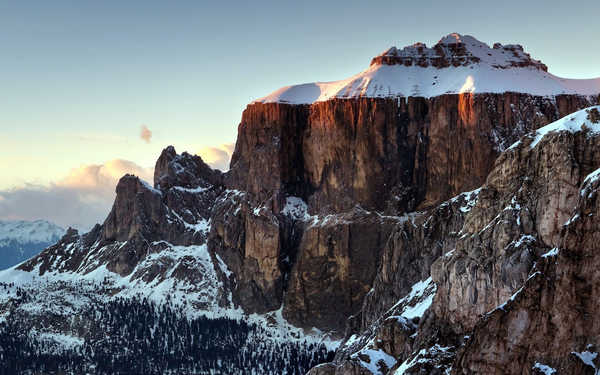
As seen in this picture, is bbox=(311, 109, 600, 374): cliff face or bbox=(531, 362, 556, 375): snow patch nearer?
bbox=(531, 362, 556, 375): snow patch

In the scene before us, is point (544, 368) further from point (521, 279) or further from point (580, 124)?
point (580, 124)

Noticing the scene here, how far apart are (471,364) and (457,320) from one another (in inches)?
738

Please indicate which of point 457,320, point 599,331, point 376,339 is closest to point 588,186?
point 599,331

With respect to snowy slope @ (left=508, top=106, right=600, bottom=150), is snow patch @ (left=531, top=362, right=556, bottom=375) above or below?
below

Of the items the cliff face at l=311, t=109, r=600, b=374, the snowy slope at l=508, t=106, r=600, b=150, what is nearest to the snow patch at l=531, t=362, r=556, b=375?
the cliff face at l=311, t=109, r=600, b=374

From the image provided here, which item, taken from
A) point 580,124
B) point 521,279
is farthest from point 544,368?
point 580,124

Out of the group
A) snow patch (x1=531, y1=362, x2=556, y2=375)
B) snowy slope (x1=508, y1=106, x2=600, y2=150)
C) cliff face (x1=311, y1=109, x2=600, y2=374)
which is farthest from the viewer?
snowy slope (x1=508, y1=106, x2=600, y2=150)

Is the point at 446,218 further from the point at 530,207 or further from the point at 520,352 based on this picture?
the point at 520,352

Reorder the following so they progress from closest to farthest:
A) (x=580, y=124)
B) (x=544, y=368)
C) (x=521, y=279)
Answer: (x=544, y=368) < (x=521, y=279) < (x=580, y=124)

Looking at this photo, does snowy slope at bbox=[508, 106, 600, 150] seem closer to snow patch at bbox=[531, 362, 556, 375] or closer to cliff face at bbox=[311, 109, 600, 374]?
cliff face at bbox=[311, 109, 600, 374]

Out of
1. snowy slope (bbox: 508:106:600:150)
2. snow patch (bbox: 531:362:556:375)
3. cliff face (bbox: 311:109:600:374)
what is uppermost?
snowy slope (bbox: 508:106:600:150)

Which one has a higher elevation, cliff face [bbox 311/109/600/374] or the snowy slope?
the snowy slope

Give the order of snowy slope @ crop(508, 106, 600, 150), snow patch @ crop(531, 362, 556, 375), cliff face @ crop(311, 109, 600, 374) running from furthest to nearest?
snowy slope @ crop(508, 106, 600, 150) → cliff face @ crop(311, 109, 600, 374) → snow patch @ crop(531, 362, 556, 375)

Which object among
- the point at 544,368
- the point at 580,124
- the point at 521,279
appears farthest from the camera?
the point at 580,124
